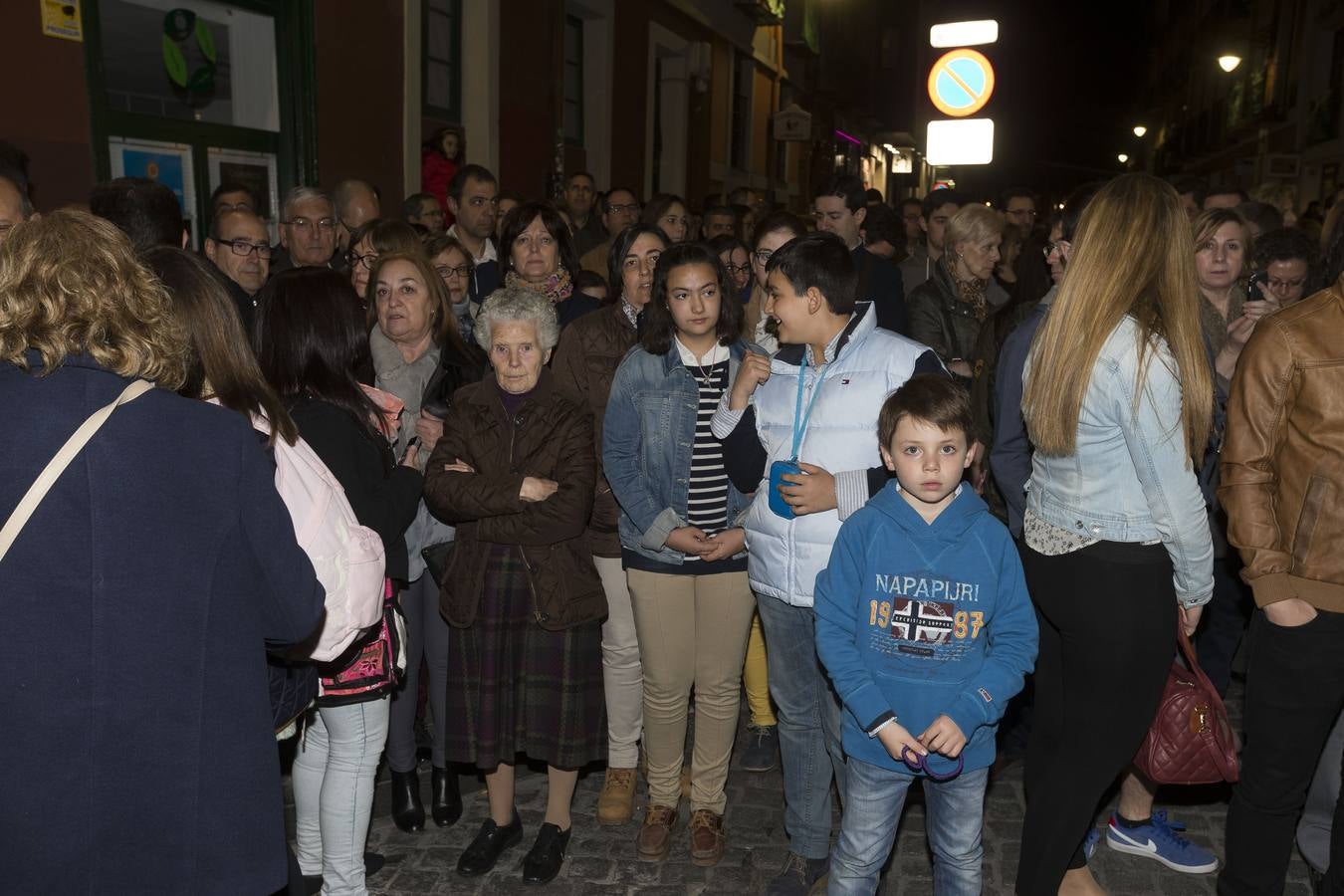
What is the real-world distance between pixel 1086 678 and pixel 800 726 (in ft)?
3.25

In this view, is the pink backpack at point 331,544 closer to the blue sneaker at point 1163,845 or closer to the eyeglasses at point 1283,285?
the blue sneaker at point 1163,845

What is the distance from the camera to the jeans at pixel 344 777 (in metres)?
3.31

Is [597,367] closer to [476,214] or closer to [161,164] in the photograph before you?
[476,214]

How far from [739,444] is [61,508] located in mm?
2215

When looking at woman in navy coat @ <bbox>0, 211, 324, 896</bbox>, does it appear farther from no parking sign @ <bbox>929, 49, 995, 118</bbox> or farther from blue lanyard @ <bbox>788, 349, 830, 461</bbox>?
no parking sign @ <bbox>929, 49, 995, 118</bbox>

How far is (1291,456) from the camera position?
304cm

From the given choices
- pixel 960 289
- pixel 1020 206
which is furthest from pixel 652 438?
pixel 1020 206

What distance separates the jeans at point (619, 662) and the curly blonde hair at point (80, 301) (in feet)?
7.75

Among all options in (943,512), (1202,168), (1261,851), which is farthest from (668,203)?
(1202,168)

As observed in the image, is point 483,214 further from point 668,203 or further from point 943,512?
point 943,512

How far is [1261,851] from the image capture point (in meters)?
3.24

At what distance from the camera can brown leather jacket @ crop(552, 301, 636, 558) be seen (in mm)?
4223

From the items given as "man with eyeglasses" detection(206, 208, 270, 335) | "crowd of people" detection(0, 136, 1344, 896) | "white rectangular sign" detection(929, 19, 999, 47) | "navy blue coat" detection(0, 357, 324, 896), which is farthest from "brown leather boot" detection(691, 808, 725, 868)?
"white rectangular sign" detection(929, 19, 999, 47)

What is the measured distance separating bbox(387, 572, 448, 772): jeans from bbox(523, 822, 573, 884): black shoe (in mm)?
580
